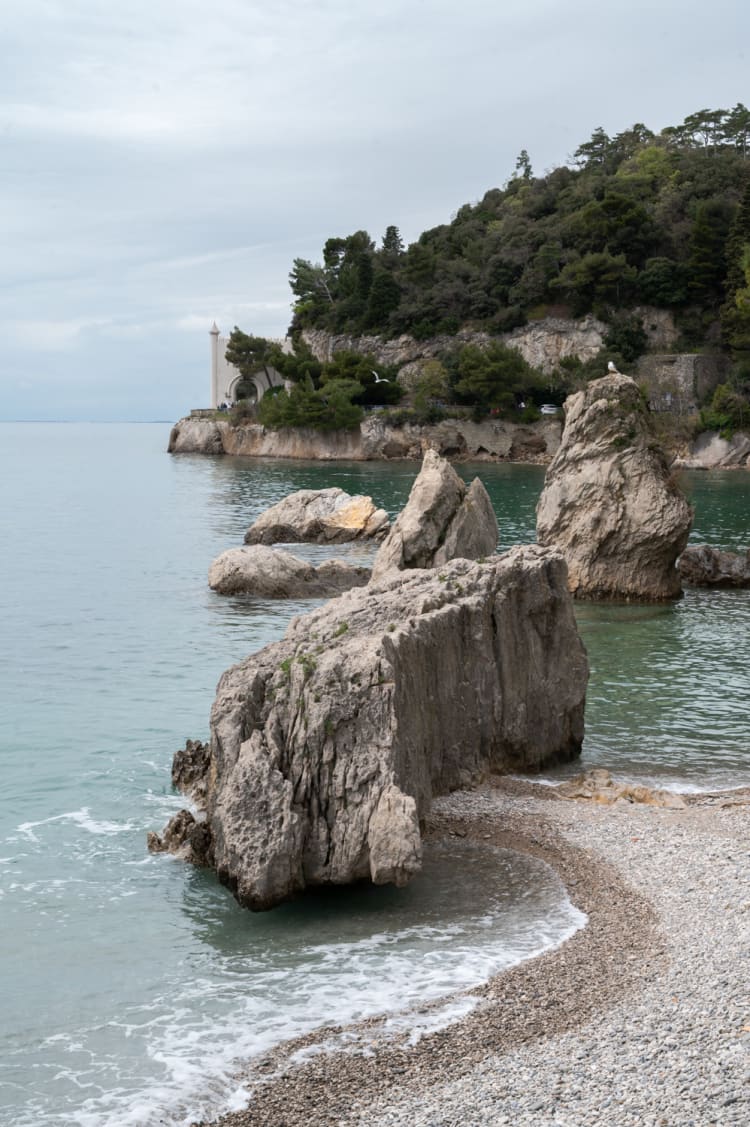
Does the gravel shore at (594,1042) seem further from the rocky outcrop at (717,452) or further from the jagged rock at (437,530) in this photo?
the rocky outcrop at (717,452)

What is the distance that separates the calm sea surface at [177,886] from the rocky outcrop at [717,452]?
175 ft

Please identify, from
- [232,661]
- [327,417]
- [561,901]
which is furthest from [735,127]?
[561,901]

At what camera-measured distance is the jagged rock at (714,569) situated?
1276 inches

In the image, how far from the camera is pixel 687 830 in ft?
41.9

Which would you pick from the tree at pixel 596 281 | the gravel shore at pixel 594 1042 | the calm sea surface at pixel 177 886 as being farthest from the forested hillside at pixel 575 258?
the gravel shore at pixel 594 1042

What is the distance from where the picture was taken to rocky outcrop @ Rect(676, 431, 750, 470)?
81.3m

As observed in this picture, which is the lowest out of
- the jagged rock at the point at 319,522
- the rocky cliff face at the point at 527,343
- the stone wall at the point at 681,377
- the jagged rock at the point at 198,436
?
the jagged rock at the point at 319,522

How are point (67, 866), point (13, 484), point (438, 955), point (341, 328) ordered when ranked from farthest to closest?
1. point (341, 328)
2. point (13, 484)
3. point (67, 866)
4. point (438, 955)

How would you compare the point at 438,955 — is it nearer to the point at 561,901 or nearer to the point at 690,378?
the point at 561,901

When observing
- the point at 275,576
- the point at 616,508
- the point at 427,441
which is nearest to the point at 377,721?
the point at 616,508

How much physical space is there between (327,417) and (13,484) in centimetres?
2625

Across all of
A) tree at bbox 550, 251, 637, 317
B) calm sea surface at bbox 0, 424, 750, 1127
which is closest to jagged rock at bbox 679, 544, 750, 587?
calm sea surface at bbox 0, 424, 750, 1127

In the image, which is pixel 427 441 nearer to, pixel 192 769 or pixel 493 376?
pixel 493 376

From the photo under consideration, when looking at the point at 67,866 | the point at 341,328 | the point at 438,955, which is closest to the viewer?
the point at 438,955
